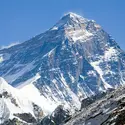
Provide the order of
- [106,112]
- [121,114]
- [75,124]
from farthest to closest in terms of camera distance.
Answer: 1. [75,124]
2. [106,112]
3. [121,114]

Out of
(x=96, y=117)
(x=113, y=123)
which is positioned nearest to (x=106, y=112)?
(x=96, y=117)

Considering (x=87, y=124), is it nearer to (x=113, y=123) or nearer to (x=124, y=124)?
(x=113, y=123)

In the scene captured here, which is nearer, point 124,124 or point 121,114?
point 124,124

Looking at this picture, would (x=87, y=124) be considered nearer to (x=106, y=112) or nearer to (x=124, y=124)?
(x=106, y=112)

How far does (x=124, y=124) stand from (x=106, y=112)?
2440 centimetres

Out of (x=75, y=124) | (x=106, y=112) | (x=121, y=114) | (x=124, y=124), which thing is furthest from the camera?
(x=75, y=124)

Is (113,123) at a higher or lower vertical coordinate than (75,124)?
lower

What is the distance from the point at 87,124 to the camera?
7288 cm

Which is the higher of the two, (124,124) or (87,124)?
(87,124)

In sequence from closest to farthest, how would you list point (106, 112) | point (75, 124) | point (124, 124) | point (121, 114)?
point (124, 124) → point (121, 114) → point (106, 112) → point (75, 124)

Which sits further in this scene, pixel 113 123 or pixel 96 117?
pixel 96 117

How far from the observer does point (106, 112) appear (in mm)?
72312

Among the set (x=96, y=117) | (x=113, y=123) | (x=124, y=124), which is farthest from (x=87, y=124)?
(x=124, y=124)

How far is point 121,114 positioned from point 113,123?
130 centimetres
